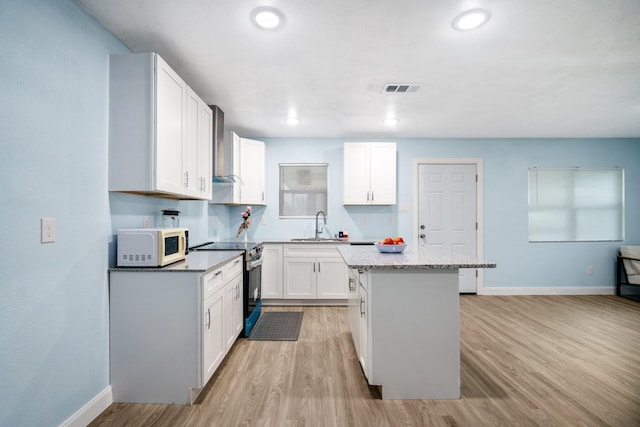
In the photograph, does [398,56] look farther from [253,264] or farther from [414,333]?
[253,264]

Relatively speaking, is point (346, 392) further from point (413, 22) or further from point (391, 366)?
point (413, 22)

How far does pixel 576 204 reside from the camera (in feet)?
15.9

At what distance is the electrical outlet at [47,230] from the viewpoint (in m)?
1.54

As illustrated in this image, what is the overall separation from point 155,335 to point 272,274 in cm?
221

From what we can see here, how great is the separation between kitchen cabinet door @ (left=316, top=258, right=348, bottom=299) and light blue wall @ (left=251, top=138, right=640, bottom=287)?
28.8 inches

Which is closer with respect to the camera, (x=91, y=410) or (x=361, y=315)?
(x=91, y=410)

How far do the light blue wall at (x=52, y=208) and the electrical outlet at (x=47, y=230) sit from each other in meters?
0.02

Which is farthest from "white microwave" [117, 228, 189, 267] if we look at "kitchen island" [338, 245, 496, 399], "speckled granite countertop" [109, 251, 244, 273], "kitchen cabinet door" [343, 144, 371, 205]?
"kitchen cabinet door" [343, 144, 371, 205]

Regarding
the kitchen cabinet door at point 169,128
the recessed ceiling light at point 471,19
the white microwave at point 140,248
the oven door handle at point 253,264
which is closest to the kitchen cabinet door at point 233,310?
the oven door handle at point 253,264

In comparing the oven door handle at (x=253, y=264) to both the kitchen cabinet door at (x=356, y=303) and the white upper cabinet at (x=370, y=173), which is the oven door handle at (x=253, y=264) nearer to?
the kitchen cabinet door at (x=356, y=303)

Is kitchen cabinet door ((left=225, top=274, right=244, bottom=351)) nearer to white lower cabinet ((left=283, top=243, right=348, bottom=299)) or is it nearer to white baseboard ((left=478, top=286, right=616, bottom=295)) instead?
white lower cabinet ((left=283, top=243, right=348, bottom=299))

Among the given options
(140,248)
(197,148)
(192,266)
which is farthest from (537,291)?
(140,248)

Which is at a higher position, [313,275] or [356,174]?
[356,174]

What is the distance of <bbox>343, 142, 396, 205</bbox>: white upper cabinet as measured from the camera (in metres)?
4.46
